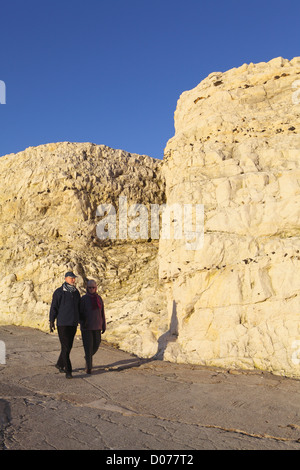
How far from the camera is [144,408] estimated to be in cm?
451

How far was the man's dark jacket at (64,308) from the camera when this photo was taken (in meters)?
6.20

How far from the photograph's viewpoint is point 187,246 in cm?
786

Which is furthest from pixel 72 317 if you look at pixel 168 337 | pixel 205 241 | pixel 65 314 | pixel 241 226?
pixel 241 226

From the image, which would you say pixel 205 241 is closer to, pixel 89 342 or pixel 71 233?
pixel 89 342

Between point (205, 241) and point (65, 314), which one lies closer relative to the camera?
point (65, 314)

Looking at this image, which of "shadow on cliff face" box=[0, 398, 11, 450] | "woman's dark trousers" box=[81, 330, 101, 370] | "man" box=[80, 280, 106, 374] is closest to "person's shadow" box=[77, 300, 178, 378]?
"woman's dark trousers" box=[81, 330, 101, 370]

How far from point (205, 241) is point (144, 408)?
12.5 ft

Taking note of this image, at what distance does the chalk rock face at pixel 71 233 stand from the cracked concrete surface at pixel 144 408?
3.43 m

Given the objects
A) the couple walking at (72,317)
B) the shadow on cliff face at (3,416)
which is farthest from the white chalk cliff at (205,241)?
the shadow on cliff face at (3,416)

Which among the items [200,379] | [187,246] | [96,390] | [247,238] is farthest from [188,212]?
[96,390]

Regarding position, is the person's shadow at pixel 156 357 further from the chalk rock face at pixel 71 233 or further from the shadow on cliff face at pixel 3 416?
the shadow on cliff face at pixel 3 416

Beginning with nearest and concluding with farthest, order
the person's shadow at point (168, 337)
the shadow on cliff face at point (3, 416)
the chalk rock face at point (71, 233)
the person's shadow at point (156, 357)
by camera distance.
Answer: the shadow on cliff face at point (3, 416) → the person's shadow at point (156, 357) → the person's shadow at point (168, 337) → the chalk rock face at point (71, 233)

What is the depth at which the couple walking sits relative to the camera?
20.3 ft
